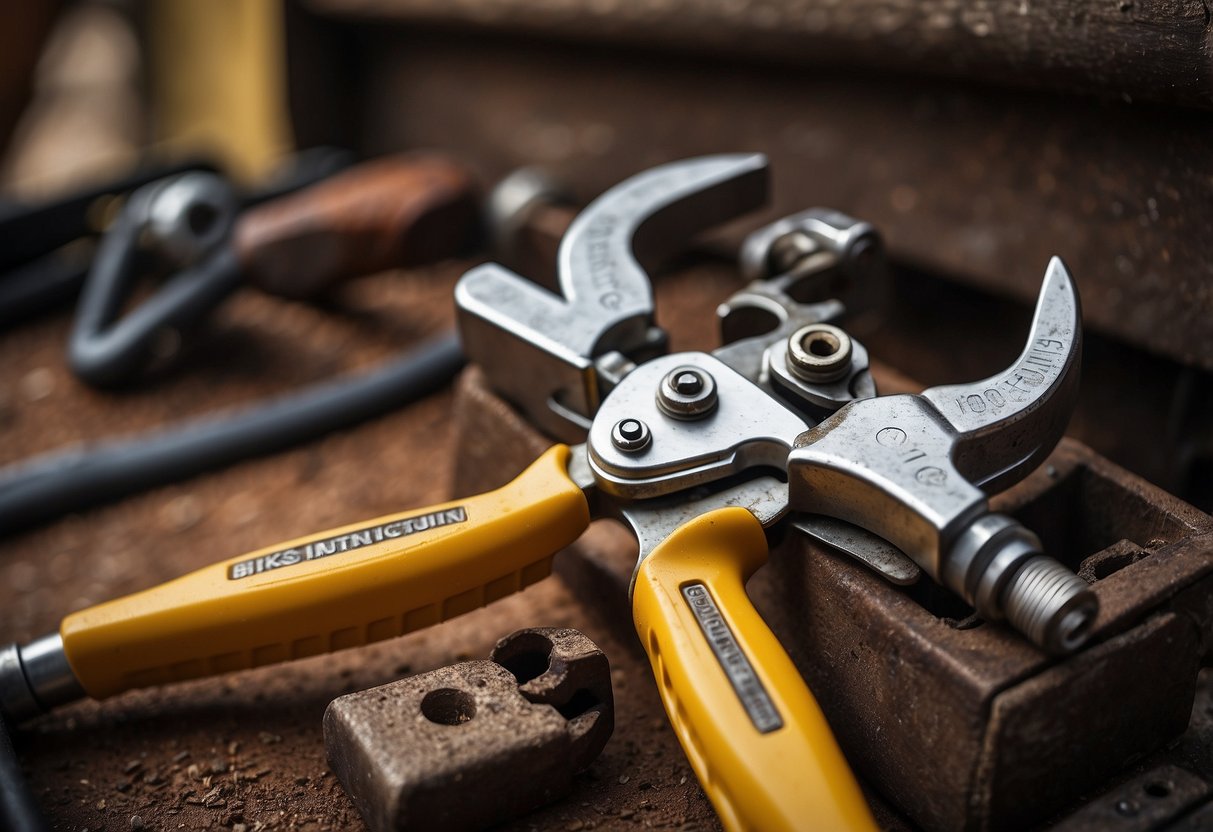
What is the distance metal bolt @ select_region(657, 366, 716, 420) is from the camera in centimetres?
81

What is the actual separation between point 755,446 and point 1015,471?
0.57 ft

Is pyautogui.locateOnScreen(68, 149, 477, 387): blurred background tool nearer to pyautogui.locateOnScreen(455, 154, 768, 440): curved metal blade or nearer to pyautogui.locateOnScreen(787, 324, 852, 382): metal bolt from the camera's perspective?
pyautogui.locateOnScreen(455, 154, 768, 440): curved metal blade

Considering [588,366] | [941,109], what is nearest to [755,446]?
[588,366]

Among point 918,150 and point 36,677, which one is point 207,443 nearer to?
point 36,677

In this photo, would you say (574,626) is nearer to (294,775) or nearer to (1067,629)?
(294,775)

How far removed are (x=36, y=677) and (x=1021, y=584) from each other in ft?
2.23

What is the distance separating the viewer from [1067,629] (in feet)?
2.13

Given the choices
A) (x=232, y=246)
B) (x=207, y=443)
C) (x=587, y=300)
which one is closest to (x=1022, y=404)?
(x=587, y=300)

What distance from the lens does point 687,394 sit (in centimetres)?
82

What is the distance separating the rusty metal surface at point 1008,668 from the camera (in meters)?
0.67

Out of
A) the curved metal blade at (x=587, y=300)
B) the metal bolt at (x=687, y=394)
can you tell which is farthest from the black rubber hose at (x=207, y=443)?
the metal bolt at (x=687, y=394)

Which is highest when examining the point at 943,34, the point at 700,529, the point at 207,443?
the point at 943,34

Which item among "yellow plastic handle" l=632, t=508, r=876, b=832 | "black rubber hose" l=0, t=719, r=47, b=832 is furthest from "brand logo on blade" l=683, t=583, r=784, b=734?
"black rubber hose" l=0, t=719, r=47, b=832

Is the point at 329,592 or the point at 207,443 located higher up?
the point at 329,592
